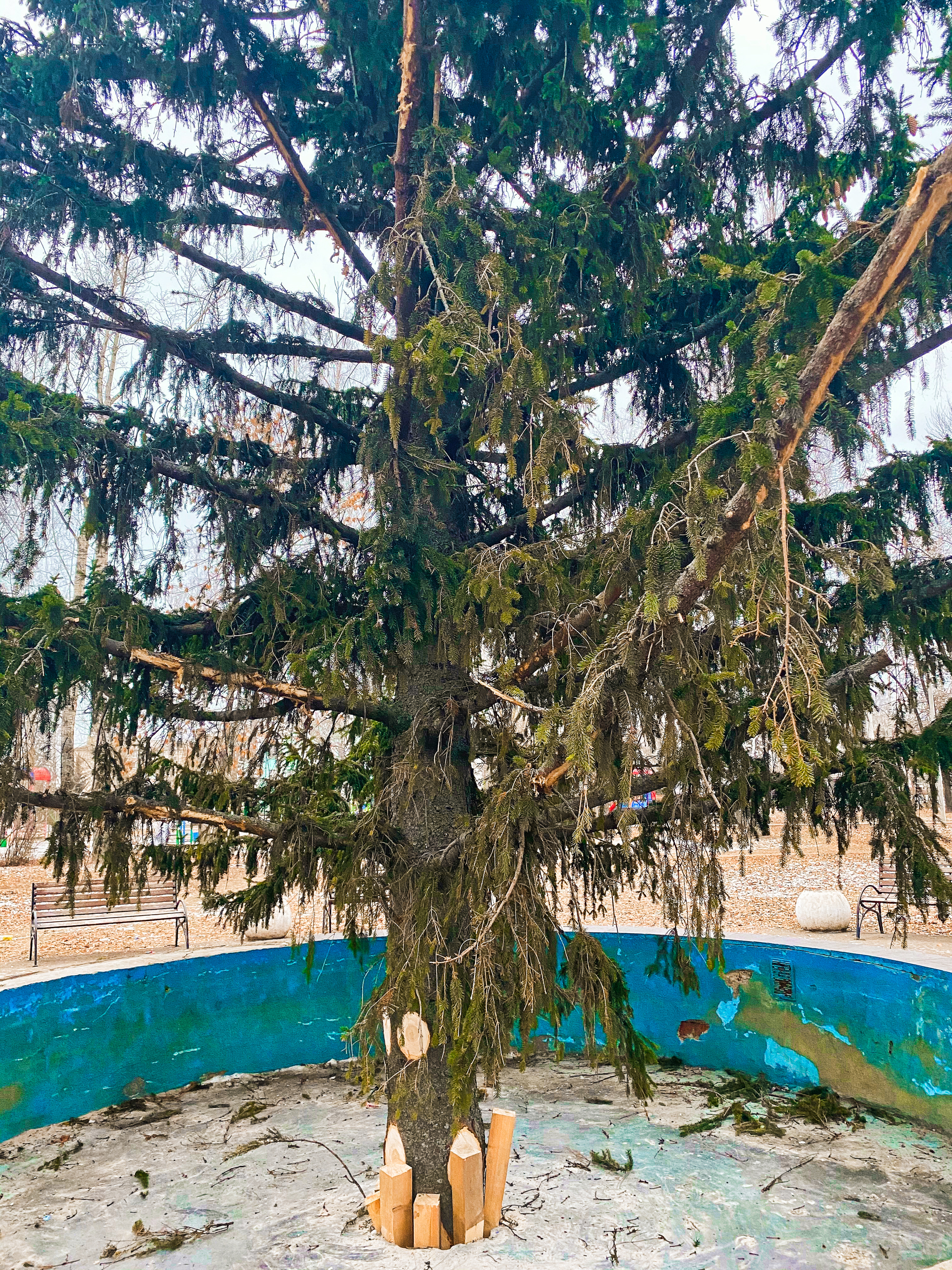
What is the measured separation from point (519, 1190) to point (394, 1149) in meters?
1.04

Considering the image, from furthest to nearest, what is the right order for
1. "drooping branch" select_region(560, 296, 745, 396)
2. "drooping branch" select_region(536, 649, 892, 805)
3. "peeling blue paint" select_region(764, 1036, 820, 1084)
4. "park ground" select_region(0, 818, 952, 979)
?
"park ground" select_region(0, 818, 952, 979) < "peeling blue paint" select_region(764, 1036, 820, 1084) < "drooping branch" select_region(560, 296, 745, 396) < "drooping branch" select_region(536, 649, 892, 805)

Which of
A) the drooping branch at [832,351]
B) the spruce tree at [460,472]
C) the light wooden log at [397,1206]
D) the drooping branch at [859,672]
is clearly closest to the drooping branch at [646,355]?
the spruce tree at [460,472]

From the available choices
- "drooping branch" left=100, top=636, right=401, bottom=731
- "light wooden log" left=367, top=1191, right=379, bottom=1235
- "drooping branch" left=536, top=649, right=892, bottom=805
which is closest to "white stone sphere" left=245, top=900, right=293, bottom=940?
"light wooden log" left=367, top=1191, right=379, bottom=1235

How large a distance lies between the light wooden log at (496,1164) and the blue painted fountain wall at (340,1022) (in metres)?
1.27

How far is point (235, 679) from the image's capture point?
4289 millimetres

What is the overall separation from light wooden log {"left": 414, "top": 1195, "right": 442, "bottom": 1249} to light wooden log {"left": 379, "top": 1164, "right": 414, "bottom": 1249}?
0.21 feet

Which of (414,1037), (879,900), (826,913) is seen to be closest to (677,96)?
(414,1037)

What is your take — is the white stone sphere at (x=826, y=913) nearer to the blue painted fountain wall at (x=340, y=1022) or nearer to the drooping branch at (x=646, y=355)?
the blue painted fountain wall at (x=340, y=1022)

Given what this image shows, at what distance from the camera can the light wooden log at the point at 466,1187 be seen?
423 centimetres

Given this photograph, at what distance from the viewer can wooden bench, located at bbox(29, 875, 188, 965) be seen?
8.52 m

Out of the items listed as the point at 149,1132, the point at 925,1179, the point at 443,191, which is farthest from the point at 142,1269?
the point at 443,191

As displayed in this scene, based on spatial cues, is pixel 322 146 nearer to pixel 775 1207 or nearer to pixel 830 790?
pixel 830 790

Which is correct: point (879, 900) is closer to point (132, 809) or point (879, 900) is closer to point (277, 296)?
point (132, 809)

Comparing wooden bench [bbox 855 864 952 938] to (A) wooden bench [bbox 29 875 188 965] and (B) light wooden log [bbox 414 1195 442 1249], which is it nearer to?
(B) light wooden log [bbox 414 1195 442 1249]
